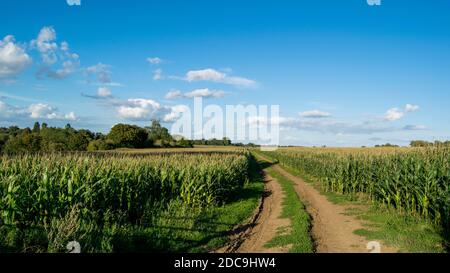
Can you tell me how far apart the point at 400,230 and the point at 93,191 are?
442 inches

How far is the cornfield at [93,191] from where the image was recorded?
33.3 ft

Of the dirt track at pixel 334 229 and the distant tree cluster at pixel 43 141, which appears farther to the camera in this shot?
the distant tree cluster at pixel 43 141

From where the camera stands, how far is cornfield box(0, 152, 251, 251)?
33.3 feet

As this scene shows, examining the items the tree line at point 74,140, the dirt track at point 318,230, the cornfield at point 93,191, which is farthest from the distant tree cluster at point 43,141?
the dirt track at point 318,230

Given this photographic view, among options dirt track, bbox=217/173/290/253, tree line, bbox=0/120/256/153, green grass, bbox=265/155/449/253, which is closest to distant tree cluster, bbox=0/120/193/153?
tree line, bbox=0/120/256/153

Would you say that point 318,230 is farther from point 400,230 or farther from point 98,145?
point 98,145

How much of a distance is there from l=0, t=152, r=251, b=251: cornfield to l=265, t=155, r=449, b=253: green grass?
24.7 feet

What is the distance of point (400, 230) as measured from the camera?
478 inches

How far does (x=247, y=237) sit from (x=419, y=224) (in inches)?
265

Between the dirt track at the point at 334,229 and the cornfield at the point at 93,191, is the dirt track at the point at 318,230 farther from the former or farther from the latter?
the cornfield at the point at 93,191

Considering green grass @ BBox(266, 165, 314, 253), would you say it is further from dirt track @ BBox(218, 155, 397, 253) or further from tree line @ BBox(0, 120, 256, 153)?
tree line @ BBox(0, 120, 256, 153)

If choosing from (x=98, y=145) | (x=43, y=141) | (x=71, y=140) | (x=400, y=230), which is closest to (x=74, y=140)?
(x=71, y=140)

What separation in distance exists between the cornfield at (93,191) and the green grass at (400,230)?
7.54 meters
